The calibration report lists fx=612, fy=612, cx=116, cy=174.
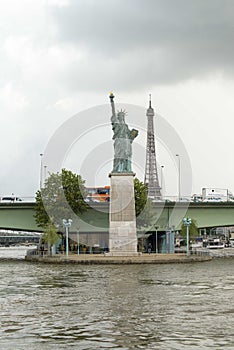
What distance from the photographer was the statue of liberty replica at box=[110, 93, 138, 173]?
225 ft

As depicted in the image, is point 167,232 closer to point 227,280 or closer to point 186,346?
point 227,280

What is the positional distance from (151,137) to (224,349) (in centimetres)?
16925

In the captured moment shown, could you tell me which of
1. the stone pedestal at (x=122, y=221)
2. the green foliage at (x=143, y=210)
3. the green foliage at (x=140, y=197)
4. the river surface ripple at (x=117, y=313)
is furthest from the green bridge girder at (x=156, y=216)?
the river surface ripple at (x=117, y=313)

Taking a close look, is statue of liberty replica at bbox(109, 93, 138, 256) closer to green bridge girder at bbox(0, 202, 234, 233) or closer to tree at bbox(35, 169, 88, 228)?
tree at bbox(35, 169, 88, 228)

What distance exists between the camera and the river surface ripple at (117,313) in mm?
19906

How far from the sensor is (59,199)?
80.9m

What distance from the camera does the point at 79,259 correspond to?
6378 cm

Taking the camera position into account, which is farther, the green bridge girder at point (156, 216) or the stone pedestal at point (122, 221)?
the green bridge girder at point (156, 216)

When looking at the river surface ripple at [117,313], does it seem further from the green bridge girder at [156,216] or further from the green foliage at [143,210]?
the green foliage at [143,210]

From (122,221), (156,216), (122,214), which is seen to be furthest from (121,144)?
(156,216)

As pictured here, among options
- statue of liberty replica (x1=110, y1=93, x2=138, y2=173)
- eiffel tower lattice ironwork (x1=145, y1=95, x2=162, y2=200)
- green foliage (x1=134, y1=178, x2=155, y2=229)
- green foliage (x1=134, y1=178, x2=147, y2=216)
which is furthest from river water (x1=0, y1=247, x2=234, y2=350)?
eiffel tower lattice ironwork (x1=145, y1=95, x2=162, y2=200)

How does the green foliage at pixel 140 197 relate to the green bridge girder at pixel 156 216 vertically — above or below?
above

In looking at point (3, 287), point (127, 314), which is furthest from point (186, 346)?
point (3, 287)

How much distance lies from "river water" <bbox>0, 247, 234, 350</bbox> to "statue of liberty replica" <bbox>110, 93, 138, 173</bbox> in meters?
26.8
